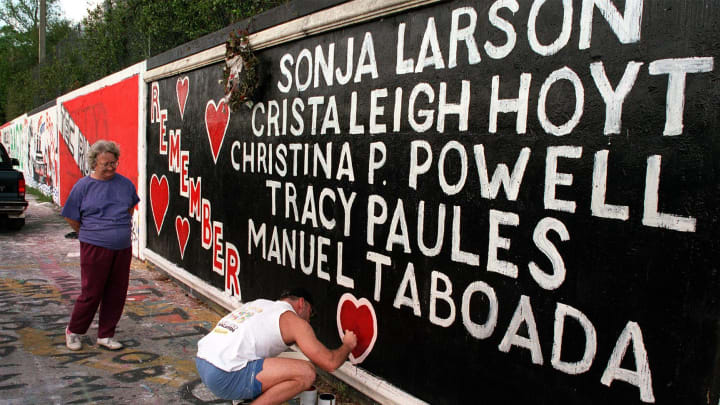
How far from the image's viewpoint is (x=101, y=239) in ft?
14.2

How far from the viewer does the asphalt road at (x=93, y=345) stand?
3693 mm

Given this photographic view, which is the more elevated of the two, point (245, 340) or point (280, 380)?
point (245, 340)

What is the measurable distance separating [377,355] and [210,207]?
310 centimetres

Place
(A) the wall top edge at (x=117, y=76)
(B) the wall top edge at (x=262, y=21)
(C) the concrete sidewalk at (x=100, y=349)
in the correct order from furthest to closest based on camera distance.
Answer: (A) the wall top edge at (x=117, y=76), (B) the wall top edge at (x=262, y=21), (C) the concrete sidewalk at (x=100, y=349)

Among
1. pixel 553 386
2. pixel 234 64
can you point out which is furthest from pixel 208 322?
pixel 553 386

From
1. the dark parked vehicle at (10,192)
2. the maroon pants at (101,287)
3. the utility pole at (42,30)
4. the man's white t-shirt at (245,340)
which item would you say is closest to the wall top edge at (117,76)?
the dark parked vehicle at (10,192)

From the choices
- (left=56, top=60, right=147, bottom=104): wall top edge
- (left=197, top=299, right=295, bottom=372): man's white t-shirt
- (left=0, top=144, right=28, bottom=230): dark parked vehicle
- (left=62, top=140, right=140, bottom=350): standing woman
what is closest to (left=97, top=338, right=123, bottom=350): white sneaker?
(left=62, top=140, right=140, bottom=350): standing woman

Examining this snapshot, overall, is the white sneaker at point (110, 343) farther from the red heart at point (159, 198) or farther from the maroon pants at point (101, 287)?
the red heart at point (159, 198)

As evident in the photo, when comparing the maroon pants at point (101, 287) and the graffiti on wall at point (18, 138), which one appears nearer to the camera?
the maroon pants at point (101, 287)

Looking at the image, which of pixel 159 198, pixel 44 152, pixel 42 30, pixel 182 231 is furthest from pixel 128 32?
pixel 42 30

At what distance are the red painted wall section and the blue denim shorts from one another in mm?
5938

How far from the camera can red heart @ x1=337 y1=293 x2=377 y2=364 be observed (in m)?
3.47

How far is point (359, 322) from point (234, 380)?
93cm

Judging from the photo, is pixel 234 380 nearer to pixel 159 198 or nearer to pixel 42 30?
pixel 159 198
